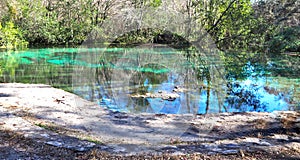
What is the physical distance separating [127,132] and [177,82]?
540cm

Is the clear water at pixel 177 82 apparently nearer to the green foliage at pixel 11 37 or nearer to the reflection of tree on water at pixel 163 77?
the reflection of tree on water at pixel 163 77

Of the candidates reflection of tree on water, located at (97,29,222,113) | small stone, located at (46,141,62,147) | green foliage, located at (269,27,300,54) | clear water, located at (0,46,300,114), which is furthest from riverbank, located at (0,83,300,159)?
green foliage, located at (269,27,300,54)

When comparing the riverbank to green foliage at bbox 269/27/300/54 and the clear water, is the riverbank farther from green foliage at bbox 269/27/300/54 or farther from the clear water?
green foliage at bbox 269/27/300/54

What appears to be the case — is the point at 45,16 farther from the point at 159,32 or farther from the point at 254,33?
the point at 254,33

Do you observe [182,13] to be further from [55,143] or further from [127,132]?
[55,143]

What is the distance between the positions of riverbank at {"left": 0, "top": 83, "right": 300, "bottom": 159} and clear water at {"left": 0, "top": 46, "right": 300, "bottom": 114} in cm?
100

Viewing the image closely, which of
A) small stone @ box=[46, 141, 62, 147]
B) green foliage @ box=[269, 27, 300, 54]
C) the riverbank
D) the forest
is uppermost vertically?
the forest

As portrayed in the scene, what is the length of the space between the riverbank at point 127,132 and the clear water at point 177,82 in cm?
100

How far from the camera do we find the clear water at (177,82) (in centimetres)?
718

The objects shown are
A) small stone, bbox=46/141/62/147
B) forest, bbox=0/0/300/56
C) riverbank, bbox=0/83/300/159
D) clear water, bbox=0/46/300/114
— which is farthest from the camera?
clear water, bbox=0/46/300/114

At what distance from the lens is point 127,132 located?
463 centimetres

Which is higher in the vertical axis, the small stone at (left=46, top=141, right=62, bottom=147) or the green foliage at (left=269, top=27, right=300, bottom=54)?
the green foliage at (left=269, top=27, right=300, bottom=54)

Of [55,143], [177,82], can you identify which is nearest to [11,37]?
[177,82]

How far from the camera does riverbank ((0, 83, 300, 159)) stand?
10.6 ft
